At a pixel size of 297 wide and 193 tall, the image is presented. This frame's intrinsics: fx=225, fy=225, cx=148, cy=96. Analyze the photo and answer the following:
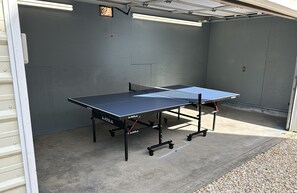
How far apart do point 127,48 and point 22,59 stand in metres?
4.23

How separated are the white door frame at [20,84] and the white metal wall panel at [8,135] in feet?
0.08

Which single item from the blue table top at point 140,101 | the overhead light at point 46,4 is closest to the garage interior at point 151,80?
the overhead light at point 46,4

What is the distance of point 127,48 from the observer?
565 centimetres

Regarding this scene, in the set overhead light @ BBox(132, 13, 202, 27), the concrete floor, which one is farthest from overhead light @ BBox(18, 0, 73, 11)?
the concrete floor

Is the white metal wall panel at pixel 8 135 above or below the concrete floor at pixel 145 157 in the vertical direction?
above

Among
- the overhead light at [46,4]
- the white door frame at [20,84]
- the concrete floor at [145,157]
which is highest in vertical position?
the overhead light at [46,4]

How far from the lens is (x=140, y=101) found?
13.4 ft

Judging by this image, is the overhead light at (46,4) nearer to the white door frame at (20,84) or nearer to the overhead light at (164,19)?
the overhead light at (164,19)

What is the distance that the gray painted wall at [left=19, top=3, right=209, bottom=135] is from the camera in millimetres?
4406

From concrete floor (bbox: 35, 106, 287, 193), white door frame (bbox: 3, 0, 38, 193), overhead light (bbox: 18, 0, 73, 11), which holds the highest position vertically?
overhead light (bbox: 18, 0, 73, 11)

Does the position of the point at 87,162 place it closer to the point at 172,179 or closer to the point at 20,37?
the point at 172,179

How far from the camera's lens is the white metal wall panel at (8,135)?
1.49m

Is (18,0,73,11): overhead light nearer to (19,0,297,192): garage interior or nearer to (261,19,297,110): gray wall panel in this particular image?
(19,0,297,192): garage interior

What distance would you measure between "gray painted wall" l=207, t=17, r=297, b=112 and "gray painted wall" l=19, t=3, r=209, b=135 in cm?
165
